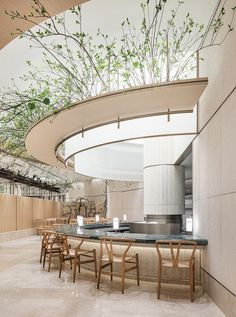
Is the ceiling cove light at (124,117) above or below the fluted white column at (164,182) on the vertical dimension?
above

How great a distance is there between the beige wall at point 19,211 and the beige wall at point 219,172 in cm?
1065

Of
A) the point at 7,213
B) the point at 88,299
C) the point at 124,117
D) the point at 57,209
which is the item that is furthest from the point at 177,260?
the point at 57,209

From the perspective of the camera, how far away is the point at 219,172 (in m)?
4.38

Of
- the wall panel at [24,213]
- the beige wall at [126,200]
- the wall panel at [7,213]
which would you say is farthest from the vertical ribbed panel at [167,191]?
the wall panel at [24,213]

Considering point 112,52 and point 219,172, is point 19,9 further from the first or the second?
point 219,172

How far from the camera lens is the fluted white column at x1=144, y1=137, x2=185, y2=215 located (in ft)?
30.4

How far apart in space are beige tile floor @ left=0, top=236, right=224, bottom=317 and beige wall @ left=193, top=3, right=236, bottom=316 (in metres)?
0.50

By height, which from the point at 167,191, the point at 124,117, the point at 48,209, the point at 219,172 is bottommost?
the point at 48,209

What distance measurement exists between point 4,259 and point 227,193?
23.1 ft

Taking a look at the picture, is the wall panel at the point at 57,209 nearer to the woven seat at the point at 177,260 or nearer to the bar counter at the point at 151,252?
the bar counter at the point at 151,252

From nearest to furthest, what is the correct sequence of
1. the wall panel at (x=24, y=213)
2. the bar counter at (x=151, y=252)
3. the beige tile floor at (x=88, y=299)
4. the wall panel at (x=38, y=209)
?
the beige tile floor at (x=88, y=299)
the bar counter at (x=151, y=252)
the wall panel at (x=24, y=213)
the wall panel at (x=38, y=209)

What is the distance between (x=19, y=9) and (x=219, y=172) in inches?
125

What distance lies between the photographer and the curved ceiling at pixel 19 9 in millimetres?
2369

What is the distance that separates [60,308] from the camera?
4453 millimetres
